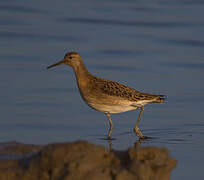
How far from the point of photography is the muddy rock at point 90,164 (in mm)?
5535

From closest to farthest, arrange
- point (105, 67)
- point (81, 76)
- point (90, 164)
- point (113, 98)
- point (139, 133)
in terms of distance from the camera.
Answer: point (90, 164), point (139, 133), point (113, 98), point (81, 76), point (105, 67)

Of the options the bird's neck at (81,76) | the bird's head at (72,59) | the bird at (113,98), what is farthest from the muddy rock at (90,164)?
the bird's head at (72,59)

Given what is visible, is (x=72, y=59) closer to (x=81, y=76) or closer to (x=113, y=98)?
(x=81, y=76)

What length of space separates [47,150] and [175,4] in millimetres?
15977

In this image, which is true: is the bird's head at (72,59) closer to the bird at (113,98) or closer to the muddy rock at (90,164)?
the bird at (113,98)

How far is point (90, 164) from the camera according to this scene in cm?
559

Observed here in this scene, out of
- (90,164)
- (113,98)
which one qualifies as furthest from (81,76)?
(90,164)

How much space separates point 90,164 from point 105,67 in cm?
835

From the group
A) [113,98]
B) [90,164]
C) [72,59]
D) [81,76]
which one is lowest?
[90,164]

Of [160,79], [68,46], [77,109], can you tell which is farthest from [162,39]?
[77,109]

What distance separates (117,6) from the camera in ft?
69.7

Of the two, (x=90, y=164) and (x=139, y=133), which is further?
(x=139, y=133)

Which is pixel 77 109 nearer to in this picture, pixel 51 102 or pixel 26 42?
pixel 51 102

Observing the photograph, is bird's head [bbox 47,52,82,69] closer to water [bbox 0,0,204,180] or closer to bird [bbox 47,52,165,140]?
bird [bbox 47,52,165,140]
